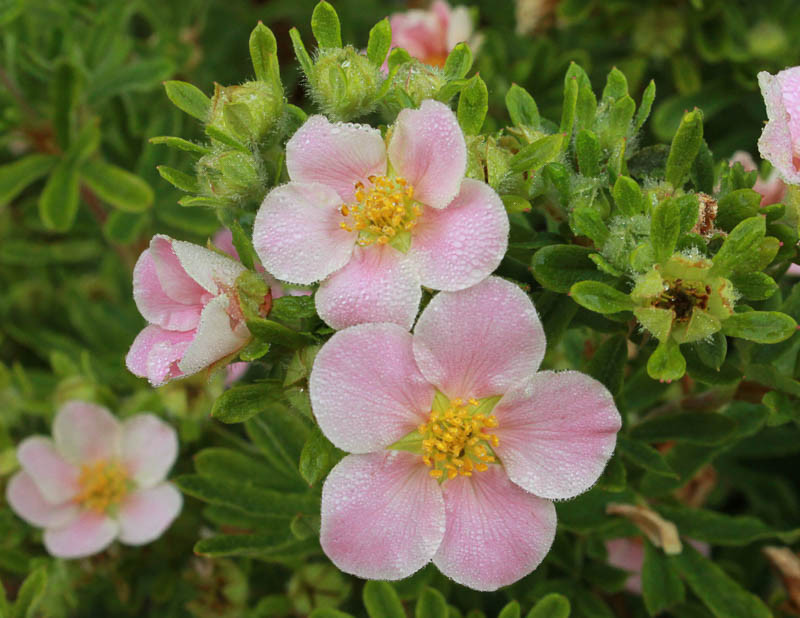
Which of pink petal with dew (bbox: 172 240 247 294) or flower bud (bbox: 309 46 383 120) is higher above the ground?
flower bud (bbox: 309 46 383 120)

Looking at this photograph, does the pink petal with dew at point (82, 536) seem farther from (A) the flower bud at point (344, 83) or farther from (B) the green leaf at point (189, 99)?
(A) the flower bud at point (344, 83)

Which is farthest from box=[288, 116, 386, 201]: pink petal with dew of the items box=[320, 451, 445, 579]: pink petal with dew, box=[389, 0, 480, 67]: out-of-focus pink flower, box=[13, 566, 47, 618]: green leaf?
box=[389, 0, 480, 67]: out-of-focus pink flower

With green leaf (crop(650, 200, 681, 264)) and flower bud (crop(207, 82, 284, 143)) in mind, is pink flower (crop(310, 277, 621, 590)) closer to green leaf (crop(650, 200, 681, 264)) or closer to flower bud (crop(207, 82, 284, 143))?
green leaf (crop(650, 200, 681, 264))

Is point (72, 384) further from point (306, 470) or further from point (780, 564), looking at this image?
point (780, 564)

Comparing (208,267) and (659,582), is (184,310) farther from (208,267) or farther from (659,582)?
(659,582)

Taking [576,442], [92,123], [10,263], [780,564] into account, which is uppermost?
[576,442]

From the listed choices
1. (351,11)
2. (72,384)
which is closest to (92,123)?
(72,384)
